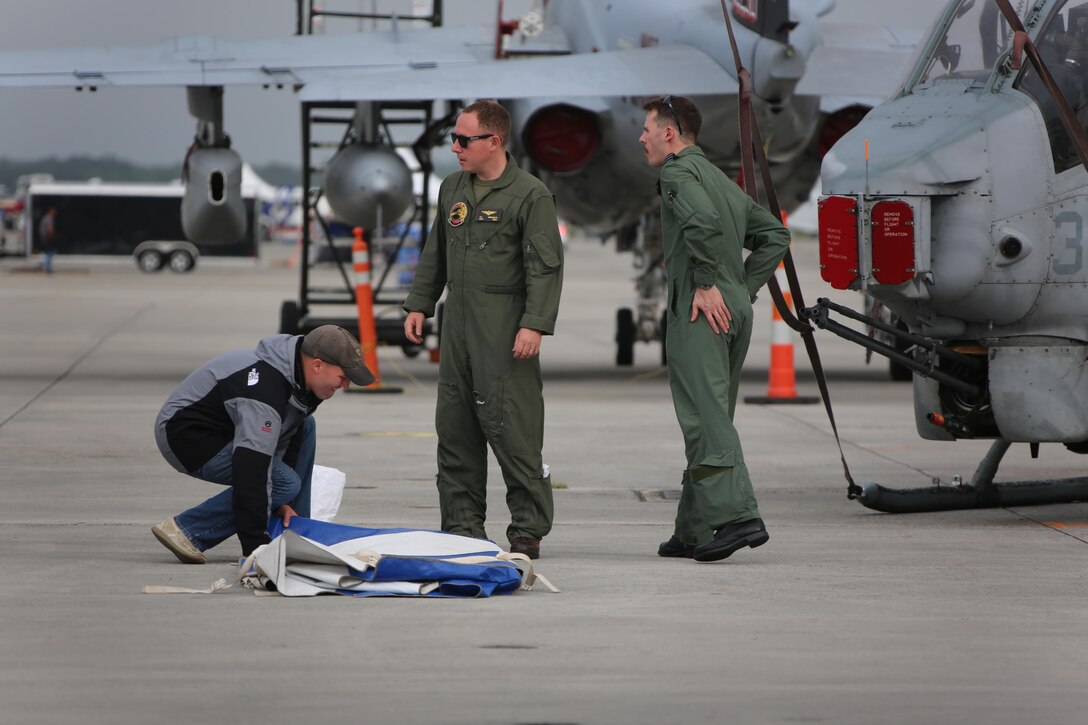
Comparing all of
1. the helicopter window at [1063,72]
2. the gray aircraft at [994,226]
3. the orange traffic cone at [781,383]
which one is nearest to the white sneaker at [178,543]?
the gray aircraft at [994,226]

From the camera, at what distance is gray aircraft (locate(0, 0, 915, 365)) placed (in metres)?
14.2

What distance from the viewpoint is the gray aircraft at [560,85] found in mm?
14219

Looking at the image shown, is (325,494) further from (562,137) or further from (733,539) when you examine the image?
(562,137)

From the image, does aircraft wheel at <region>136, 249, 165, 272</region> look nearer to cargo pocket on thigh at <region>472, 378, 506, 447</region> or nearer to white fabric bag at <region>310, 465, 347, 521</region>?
white fabric bag at <region>310, 465, 347, 521</region>

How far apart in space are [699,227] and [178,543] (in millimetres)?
2538

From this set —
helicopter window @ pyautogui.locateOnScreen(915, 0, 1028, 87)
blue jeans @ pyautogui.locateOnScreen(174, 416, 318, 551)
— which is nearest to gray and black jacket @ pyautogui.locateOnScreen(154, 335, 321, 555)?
blue jeans @ pyautogui.locateOnScreen(174, 416, 318, 551)

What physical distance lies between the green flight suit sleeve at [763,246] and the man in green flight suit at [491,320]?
0.87 metres

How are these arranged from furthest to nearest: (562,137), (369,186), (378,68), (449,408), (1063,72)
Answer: (378,68) < (369,186) < (562,137) < (1063,72) < (449,408)

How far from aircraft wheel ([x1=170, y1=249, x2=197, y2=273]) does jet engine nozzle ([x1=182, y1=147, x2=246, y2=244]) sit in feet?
132

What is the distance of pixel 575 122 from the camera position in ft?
53.1

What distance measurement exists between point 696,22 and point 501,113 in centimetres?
811

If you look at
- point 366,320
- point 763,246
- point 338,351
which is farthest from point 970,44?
point 366,320

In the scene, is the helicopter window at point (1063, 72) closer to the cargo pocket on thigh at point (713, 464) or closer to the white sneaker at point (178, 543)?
the cargo pocket on thigh at point (713, 464)

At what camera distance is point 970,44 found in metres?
8.46
